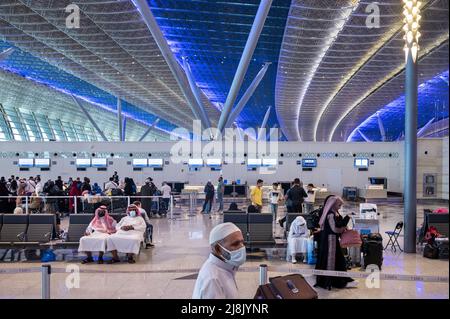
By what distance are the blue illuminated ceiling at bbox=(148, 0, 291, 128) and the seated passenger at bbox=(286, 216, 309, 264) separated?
38.6ft

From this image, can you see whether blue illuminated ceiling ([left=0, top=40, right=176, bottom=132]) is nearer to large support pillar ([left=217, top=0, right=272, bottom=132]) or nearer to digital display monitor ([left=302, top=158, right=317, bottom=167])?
large support pillar ([left=217, top=0, right=272, bottom=132])

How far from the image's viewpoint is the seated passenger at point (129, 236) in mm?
9141

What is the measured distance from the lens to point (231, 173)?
2698 centimetres

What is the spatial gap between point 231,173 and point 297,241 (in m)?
17.8

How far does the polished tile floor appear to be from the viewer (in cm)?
684

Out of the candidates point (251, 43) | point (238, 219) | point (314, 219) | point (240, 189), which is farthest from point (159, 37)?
point (314, 219)

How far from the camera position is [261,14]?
16.2 meters

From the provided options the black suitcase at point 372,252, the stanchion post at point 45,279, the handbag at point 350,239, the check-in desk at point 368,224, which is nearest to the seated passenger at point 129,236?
the stanchion post at point 45,279

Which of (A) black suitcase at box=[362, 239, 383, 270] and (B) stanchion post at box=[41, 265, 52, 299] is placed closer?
(B) stanchion post at box=[41, 265, 52, 299]

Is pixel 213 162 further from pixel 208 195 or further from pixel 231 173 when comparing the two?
pixel 208 195

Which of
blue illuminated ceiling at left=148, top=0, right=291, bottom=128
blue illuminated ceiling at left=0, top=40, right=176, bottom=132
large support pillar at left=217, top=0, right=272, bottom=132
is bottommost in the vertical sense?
large support pillar at left=217, top=0, right=272, bottom=132

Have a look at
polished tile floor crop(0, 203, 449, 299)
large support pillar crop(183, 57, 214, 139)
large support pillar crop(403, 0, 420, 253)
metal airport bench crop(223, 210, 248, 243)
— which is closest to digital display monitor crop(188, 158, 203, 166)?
large support pillar crop(183, 57, 214, 139)

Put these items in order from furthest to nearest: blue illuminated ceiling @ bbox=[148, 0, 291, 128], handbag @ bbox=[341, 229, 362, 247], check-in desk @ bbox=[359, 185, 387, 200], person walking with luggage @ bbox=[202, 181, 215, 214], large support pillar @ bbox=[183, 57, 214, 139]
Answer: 1. large support pillar @ bbox=[183, 57, 214, 139]
2. check-in desk @ bbox=[359, 185, 387, 200]
3. blue illuminated ceiling @ bbox=[148, 0, 291, 128]
4. person walking with luggage @ bbox=[202, 181, 215, 214]
5. handbag @ bbox=[341, 229, 362, 247]

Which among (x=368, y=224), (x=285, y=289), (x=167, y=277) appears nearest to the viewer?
(x=285, y=289)
